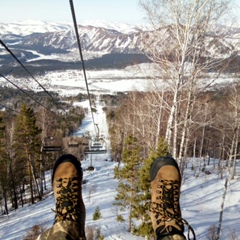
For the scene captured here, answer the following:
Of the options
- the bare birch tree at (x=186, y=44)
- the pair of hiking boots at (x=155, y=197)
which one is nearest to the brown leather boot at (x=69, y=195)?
the pair of hiking boots at (x=155, y=197)

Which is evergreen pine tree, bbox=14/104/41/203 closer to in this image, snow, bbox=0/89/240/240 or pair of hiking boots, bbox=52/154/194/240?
snow, bbox=0/89/240/240

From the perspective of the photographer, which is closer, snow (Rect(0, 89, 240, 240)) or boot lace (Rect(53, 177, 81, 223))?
boot lace (Rect(53, 177, 81, 223))

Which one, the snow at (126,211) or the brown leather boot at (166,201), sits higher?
the brown leather boot at (166,201)

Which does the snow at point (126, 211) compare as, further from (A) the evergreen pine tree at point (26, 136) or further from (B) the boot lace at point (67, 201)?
(B) the boot lace at point (67, 201)

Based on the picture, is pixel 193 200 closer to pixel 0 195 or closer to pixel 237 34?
pixel 237 34

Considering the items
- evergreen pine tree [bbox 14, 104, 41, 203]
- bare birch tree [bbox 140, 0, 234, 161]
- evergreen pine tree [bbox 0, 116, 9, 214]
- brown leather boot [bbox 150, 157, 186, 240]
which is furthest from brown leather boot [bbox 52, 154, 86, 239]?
evergreen pine tree [bbox 0, 116, 9, 214]

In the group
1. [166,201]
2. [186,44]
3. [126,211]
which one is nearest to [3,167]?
[126,211]

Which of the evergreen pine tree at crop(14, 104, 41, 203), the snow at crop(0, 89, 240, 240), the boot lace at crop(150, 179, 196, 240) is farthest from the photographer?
the evergreen pine tree at crop(14, 104, 41, 203)

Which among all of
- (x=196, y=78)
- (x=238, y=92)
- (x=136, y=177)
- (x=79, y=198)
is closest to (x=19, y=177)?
(x=136, y=177)

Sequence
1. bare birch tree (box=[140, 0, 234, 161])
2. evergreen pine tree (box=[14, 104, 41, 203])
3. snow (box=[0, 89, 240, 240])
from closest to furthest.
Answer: bare birch tree (box=[140, 0, 234, 161])
snow (box=[0, 89, 240, 240])
evergreen pine tree (box=[14, 104, 41, 203])
